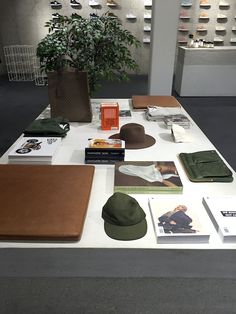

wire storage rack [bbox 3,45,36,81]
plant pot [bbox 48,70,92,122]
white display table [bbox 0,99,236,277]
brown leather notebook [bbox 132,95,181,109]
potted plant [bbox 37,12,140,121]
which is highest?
potted plant [bbox 37,12,140,121]

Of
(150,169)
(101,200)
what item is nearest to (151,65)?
(150,169)

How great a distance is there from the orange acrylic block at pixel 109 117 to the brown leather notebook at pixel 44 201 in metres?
0.55

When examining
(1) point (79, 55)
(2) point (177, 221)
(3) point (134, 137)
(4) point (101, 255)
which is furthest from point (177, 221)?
(1) point (79, 55)

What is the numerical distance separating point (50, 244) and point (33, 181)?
13.4 inches

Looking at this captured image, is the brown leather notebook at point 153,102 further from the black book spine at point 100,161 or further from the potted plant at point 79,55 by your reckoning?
the black book spine at point 100,161

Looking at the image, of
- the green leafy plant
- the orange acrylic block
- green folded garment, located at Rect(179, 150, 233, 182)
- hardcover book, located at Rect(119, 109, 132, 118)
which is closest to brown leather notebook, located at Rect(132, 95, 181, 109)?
hardcover book, located at Rect(119, 109, 132, 118)

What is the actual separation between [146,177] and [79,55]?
1.10 meters

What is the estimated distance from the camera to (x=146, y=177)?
111 centimetres

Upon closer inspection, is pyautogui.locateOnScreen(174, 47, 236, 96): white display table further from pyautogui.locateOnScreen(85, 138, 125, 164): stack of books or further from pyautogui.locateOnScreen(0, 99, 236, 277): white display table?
pyautogui.locateOnScreen(0, 99, 236, 277): white display table

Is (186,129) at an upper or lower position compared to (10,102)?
upper

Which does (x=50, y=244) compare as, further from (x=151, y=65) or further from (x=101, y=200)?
(x=151, y=65)

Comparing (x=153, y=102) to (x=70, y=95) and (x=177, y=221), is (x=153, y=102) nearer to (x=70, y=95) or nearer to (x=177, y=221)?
(x=70, y=95)

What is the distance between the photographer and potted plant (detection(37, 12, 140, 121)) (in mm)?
1697

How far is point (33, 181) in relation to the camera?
1.09 m
